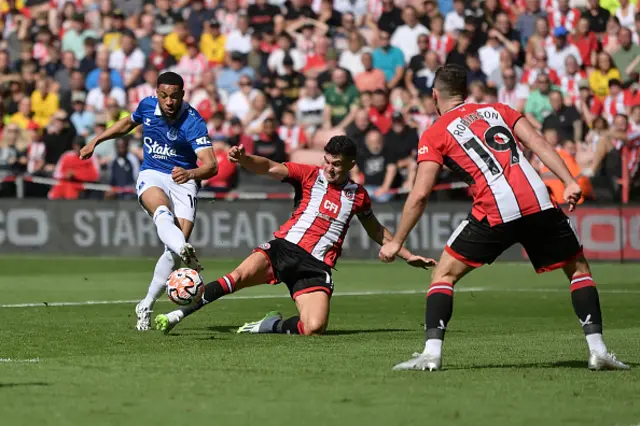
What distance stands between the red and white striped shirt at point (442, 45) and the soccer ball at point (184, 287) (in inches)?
581

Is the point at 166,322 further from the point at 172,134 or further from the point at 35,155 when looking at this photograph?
the point at 35,155

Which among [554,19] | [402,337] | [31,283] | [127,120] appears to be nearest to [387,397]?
[402,337]

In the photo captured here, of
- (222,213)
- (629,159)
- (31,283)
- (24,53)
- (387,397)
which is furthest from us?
(24,53)

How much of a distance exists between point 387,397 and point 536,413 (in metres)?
0.92

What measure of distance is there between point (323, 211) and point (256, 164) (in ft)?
3.71

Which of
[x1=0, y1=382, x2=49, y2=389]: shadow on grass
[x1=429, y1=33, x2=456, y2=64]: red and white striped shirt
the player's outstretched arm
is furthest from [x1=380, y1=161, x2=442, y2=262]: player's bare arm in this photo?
[x1=429, y1=33, x2=456, y2=64]: red and white striped shirt

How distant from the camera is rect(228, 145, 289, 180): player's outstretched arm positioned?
10749 millimetres

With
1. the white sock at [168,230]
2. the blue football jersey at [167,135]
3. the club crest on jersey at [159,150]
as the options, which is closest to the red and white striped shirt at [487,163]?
the white sock at [168,230]

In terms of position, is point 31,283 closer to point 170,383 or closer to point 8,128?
point 8,128

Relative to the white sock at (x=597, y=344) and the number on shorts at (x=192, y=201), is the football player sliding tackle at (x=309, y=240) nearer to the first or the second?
the number on shorts at (x=192, y=201)

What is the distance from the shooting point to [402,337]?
11.5 meters

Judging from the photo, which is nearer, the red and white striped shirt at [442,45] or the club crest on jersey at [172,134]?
the club crest on jersey at [172,134]

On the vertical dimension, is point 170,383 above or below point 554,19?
below

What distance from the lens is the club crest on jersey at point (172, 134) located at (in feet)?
42.0
